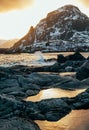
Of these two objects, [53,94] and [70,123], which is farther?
[53,94]

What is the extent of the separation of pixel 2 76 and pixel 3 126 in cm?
2073

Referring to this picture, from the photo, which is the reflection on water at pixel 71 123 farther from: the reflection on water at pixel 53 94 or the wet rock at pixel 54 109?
the reflection on water at pixel 53 94

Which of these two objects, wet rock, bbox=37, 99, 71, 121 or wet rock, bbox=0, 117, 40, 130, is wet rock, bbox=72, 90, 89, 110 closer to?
wet rock, bbox=37, 99, 71, 121

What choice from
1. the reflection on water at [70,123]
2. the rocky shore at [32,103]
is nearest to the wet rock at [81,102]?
the rocky shore at [32,103]

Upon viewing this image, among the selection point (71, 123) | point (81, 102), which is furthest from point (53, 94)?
point (71, 123)

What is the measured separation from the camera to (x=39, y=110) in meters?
27.7

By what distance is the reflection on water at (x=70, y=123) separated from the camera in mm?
24969

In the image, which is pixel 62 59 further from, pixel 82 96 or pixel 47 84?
pixel 82 96

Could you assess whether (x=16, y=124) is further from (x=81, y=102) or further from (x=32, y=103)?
(x=81, y=102)

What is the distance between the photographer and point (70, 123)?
26.2 metres

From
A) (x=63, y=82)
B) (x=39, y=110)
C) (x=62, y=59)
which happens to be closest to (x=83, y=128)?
(x=39, y=110)

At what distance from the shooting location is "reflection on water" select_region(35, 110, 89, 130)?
81.9 ft

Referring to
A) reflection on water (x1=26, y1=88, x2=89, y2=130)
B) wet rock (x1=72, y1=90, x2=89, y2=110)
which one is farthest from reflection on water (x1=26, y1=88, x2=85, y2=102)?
reflection on water (x1=26, y1=88, x2=89, y2=130)

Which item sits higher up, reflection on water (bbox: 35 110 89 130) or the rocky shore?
the rocky shore
